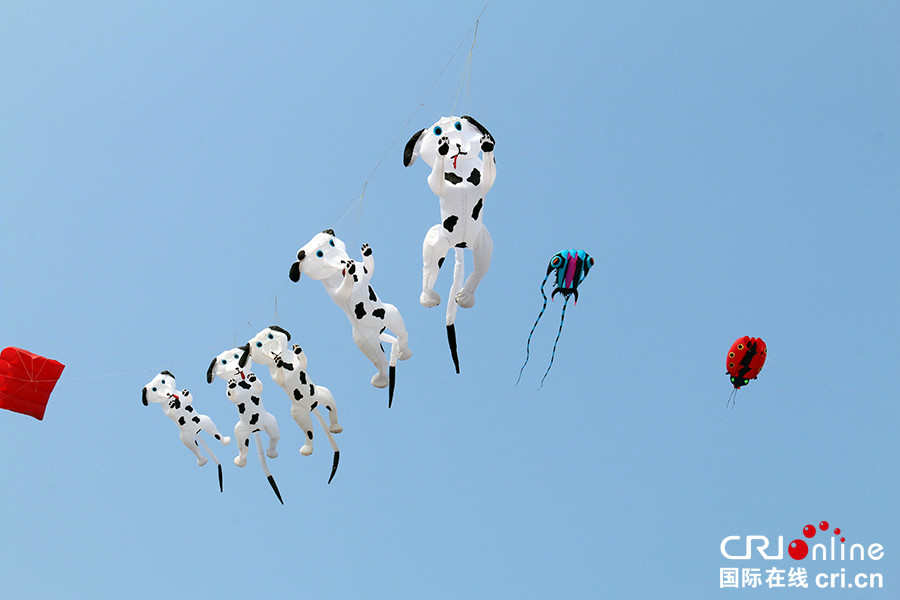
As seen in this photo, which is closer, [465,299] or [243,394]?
[465,299]

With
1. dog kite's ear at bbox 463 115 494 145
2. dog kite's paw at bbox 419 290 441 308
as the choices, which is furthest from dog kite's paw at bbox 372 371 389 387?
A: dog kite's ear at bbox 463 115 494 145

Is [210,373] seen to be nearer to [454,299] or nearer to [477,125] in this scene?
[454,299]

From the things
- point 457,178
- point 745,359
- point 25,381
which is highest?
point 745,359

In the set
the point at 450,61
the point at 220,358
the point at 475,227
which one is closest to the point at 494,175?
the point at 475,227

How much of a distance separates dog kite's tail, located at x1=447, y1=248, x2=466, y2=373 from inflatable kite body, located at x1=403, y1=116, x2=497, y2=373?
5.4 inches

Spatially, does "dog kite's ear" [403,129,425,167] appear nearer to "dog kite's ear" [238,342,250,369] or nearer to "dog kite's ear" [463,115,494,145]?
"dog kite's ear" [463,115,494,145]

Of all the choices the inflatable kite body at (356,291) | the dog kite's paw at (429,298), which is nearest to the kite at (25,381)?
the inflatable kite body at (356,291)

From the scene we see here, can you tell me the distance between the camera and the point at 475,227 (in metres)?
9.62

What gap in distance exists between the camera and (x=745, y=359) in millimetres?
11672

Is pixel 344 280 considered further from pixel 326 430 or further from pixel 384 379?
pixel 326 430

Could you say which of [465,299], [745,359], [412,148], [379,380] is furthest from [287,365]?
[745,359]

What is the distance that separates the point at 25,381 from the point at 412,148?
5108 mm

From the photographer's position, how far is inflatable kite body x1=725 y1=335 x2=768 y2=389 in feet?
38.3

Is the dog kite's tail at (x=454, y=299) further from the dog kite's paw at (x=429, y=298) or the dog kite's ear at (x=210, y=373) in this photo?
the dog kite's ear at (x=210, y=373)
